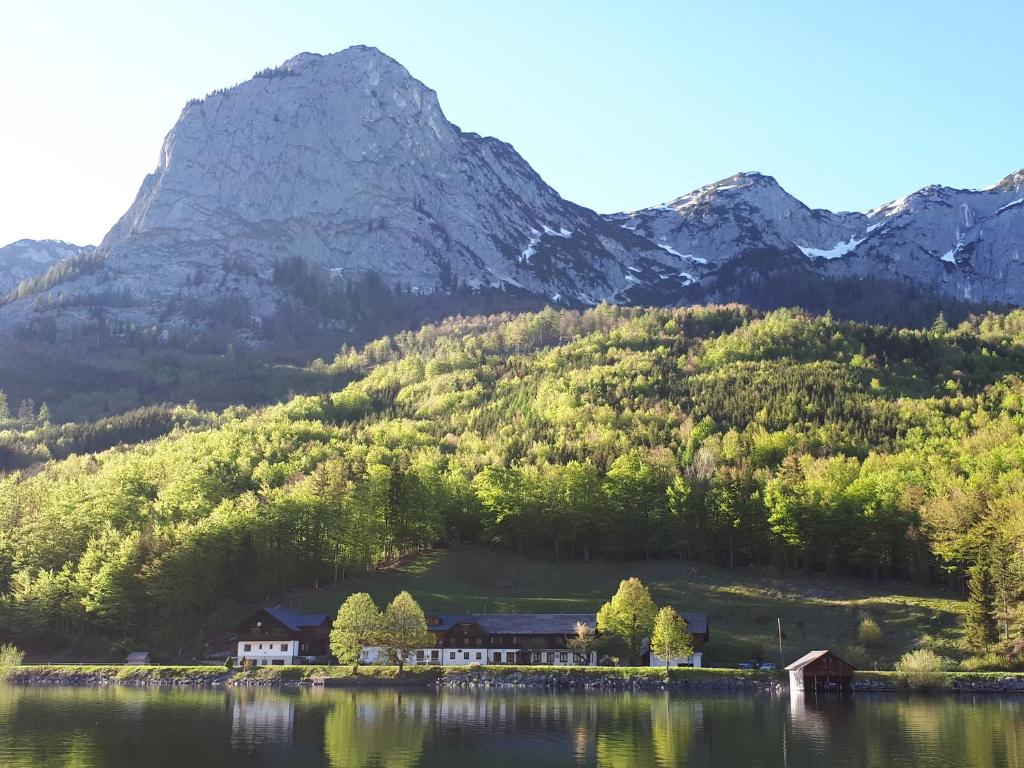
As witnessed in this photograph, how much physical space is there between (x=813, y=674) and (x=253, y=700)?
47.6 meters

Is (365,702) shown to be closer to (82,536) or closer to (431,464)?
(82,536)

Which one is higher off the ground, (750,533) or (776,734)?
(750,533)

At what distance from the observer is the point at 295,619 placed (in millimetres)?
105000

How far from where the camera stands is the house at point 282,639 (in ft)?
331

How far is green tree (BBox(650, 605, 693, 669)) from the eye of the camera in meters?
87.5

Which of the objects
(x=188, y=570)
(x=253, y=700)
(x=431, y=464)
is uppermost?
(x=431, y=464)

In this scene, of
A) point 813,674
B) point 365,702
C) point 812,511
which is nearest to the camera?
point 365,702

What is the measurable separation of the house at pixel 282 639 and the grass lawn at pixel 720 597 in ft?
18.6

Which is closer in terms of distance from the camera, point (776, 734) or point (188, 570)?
point (776, 734)

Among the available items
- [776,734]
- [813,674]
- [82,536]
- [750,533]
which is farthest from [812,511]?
[82,536]

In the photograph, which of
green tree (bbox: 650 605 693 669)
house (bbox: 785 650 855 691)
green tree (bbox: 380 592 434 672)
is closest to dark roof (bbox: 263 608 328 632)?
green tree (bbox: 380 592 434 672)

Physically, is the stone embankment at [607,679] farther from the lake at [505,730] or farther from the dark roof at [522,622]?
the dark roof at [522,622]

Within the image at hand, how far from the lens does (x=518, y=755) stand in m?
48.1

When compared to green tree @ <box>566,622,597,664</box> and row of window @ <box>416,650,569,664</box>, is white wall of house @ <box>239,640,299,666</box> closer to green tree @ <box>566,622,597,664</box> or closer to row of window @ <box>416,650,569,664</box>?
row of window @ <box>416,650,569,664</box>
